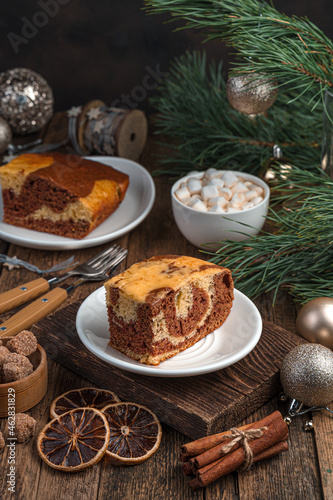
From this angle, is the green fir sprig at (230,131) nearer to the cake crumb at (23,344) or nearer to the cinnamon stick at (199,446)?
the cake crumb at (23,344)

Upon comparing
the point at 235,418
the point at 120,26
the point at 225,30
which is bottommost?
the point at 235,418

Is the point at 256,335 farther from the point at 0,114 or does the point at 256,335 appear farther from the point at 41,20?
the point at 41,20

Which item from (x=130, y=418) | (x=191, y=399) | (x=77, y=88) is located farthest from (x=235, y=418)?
(x=77, y=88)

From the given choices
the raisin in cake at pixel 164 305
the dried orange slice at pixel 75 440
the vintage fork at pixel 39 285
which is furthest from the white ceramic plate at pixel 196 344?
the vintage fork at pixel 39 285

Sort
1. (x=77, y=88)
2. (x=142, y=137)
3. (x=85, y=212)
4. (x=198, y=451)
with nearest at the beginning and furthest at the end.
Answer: (x=198, y=451) → (x=85, y=212) → (x=142, y=137) → (x=77, y=88)

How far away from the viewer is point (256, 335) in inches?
57.9

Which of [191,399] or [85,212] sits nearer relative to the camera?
[191,399]

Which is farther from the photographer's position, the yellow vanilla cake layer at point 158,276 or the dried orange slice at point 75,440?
the yellow vanilla cake layer at point 158,276

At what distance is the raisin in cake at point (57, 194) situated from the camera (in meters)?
2.14

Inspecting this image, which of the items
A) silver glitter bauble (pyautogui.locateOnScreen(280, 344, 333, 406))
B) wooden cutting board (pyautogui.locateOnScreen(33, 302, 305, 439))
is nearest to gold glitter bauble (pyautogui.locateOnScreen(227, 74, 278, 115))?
wooden cutting board (pyautogui.locateOnScreen(33, 302, 305, 439))

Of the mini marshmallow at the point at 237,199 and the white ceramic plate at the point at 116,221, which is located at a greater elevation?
the mini marshmallow at the point at 237,199

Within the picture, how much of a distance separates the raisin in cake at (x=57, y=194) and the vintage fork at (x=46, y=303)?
232 mm

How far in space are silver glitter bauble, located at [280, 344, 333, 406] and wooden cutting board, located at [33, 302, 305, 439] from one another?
2.5 inches

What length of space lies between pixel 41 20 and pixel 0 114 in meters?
0.52
